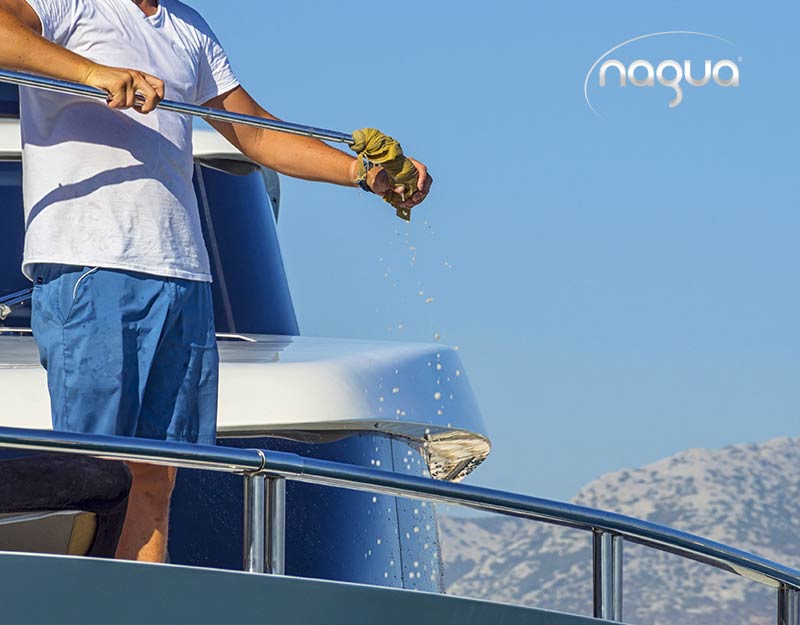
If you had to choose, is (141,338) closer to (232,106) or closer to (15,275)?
(232,106)

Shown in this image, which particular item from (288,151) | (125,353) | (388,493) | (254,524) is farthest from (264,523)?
(288,151)

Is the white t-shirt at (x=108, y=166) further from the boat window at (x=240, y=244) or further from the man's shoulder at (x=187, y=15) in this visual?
the boat window at (x=240, y=244)

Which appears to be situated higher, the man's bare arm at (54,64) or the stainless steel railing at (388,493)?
the man's bare arm at (54,64)

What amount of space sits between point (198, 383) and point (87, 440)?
0.61 m

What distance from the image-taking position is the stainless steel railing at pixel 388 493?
3211mm

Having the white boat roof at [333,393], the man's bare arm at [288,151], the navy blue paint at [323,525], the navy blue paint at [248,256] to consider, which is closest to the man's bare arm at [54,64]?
the man's bare arm at [288,151]

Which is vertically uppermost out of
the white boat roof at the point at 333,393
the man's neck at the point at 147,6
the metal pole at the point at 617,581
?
the man's neck at the point at 147,6

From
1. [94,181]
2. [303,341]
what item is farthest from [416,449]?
[94,181]

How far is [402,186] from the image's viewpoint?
4023mm

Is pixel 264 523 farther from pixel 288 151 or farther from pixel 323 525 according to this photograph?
pixel 288 151

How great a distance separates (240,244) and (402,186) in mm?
1988

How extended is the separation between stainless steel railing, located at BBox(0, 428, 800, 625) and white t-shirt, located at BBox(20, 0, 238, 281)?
556 mm

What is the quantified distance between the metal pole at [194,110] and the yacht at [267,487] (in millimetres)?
611

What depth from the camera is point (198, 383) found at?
3.76 metres
